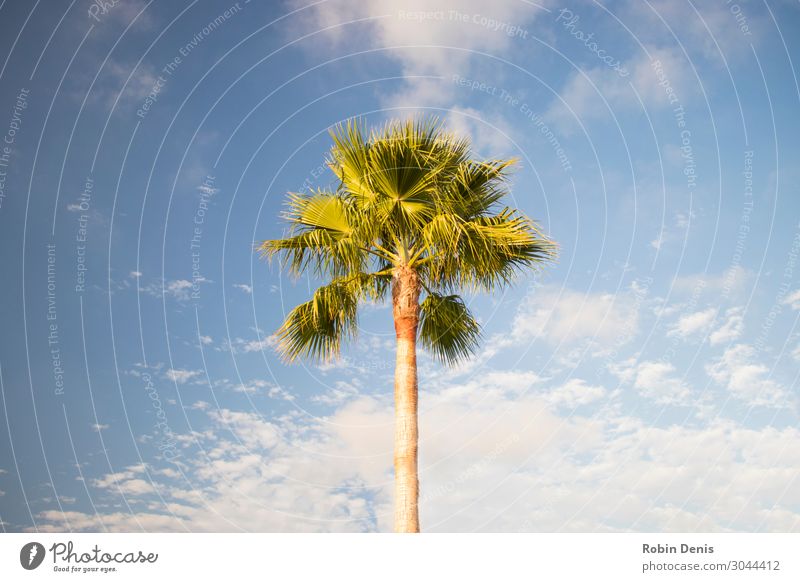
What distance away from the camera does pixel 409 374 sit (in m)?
11.1

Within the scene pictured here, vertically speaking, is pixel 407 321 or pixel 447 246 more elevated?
pixel 447 246

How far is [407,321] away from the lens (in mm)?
11508

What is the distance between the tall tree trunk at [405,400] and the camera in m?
9.97

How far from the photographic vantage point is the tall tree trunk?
997 cm

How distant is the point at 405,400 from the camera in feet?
35.3
